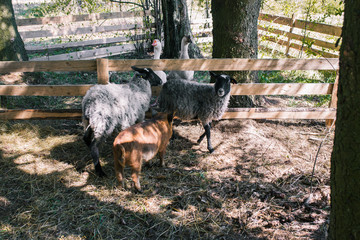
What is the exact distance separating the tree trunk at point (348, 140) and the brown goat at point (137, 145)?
2.50 meters

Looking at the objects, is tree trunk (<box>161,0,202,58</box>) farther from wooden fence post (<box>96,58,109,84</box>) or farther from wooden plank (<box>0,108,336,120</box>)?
wooden fence post (<box>96,58,109,84</box>)

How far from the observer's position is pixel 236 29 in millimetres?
5598

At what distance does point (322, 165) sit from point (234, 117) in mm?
1906

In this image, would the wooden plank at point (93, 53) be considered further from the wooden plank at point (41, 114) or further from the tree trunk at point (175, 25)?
the wooden plank at point (41, 114)

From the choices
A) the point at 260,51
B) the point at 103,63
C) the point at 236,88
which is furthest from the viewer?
the point at 260,51

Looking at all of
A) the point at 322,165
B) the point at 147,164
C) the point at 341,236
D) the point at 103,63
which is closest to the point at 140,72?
the point at 103,63

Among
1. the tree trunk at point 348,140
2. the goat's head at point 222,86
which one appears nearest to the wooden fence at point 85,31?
the goat's head at point 222,86

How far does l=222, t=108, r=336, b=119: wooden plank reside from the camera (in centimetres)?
575

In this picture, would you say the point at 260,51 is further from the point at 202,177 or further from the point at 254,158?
the point at 202,177

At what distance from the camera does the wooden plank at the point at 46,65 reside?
512 centimetres

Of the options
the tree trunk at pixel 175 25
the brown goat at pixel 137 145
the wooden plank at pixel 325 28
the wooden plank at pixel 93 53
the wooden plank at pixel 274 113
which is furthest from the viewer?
the wooden plank at pixel 93 53

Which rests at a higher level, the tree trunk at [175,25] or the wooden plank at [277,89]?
the tree trunk at [175,25]

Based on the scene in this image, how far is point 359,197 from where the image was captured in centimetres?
197

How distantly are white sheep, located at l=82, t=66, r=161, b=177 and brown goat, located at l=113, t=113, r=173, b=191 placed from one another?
568 mm
